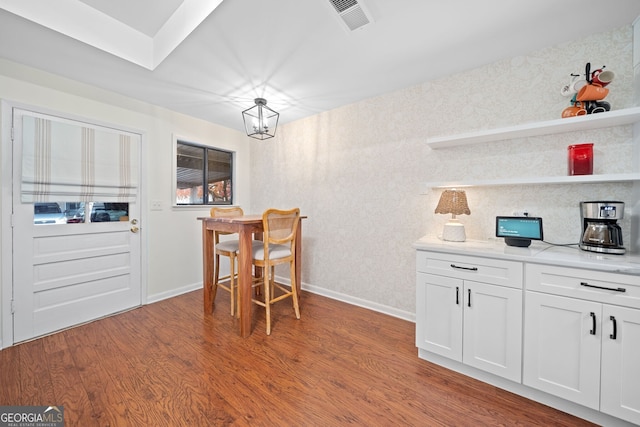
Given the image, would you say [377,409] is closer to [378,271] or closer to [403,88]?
[378,271]

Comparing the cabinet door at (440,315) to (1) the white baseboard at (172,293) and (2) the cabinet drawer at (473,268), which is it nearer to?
(2) the cabinet drawer at (473,268)

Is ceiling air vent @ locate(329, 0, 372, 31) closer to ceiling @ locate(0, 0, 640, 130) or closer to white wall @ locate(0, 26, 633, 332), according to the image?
ceiling @ locate(0, 0, 640, 130)

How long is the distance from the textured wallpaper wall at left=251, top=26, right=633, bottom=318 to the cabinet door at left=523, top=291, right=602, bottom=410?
685 millimetres

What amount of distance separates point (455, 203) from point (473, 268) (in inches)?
22.9

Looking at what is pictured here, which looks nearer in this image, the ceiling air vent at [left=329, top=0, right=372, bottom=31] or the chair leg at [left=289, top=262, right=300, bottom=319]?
the ceiling air vent at [left=329, top=0, right=372, bottom=31]

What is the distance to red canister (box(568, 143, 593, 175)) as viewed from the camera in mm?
1638

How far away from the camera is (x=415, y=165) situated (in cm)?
247

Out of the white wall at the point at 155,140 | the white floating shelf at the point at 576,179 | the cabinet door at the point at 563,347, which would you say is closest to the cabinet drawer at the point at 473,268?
the cabinet door at the point at 563,347

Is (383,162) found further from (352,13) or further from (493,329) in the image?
(493,329)

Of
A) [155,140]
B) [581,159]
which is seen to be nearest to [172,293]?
[155,140]

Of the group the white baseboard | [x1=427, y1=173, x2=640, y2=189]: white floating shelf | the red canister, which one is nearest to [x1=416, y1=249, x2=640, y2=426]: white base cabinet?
[x1=427, y1=173, x2=640, y2=189]: white floating shelf

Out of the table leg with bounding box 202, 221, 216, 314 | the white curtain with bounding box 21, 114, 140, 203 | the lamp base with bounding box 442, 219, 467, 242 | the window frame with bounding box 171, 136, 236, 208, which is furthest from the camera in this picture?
the window frame with bounding box 171, 136, 236, 208

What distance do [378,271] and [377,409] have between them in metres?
1.44

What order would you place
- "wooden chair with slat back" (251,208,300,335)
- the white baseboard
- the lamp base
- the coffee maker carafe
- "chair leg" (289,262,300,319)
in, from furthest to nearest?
the white baseboard → "chair leg" (289,262,300,319) → "wooden chair with slat back" (251,208,300,335) → the lamp base → the coffee maker carafe
